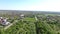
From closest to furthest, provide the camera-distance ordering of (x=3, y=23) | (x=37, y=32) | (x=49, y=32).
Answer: (x=49, y=32), (x=37, y=32), (x=3, y=23)

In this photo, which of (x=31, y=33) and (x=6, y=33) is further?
(x=31, y=33)

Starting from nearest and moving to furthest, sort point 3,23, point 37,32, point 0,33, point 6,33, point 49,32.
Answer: point 0,33
point 6,33
point 49,32
point 37,32
point 3,23

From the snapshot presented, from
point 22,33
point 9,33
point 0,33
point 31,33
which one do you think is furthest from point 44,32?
point 0,33

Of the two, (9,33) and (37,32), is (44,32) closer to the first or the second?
(37,32)

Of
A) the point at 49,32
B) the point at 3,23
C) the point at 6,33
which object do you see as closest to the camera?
the point at 6,33

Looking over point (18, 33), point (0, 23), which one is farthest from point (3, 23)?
point (18, 33)

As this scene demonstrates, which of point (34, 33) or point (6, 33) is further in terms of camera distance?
point (34, 33)

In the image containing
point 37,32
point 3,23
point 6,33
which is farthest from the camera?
point 3,23

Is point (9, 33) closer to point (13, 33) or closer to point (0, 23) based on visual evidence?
point (13, 33)

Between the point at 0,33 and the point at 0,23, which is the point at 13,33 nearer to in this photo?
the point at 0,33
